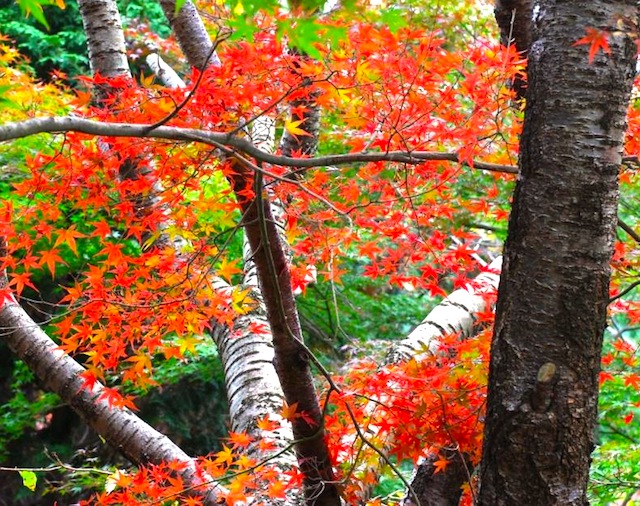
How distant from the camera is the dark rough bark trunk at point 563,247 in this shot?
169cm

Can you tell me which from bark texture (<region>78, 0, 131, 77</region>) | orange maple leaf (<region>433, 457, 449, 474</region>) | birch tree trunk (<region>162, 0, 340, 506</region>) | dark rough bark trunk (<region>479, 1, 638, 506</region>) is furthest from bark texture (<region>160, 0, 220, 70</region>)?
orange maple leaf (<region>433, 457, 449, 474</region>)

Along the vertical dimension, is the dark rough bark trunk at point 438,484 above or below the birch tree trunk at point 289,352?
below

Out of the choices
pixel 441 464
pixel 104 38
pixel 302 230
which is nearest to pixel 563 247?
pixel 441 464

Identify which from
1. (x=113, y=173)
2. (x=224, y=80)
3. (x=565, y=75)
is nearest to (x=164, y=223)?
(x=113, y=173)

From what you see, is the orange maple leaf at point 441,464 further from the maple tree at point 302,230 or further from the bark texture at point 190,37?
the bark texture at point 190,37

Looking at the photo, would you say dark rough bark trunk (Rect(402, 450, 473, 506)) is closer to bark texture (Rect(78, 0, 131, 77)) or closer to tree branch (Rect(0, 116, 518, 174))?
tree branch (Rect(0, 116, 518, 174))

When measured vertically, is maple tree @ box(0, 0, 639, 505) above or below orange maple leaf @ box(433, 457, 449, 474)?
above

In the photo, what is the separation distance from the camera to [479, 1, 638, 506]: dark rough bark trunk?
1.69 metres

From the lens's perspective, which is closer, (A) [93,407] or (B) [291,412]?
(B) [291,412]

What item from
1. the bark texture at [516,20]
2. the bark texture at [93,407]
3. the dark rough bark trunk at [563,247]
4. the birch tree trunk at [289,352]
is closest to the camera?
the dark rough bark trunk at [563,247]

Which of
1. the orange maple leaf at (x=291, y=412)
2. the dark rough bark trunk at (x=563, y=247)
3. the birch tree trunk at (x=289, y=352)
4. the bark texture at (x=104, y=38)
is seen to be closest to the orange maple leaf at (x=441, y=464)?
the birch tree trunk at (x=289, y=352)

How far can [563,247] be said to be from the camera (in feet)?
5.59

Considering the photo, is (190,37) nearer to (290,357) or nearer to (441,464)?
(290,357)

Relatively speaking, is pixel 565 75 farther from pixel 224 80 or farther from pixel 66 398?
pixel 66 398
